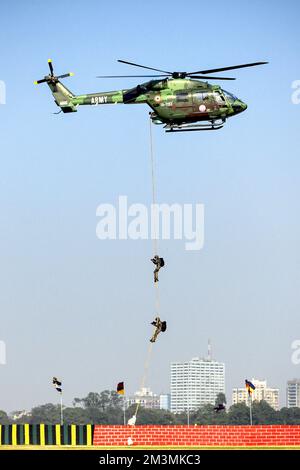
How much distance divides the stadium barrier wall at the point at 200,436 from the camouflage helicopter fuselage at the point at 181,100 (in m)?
18.3

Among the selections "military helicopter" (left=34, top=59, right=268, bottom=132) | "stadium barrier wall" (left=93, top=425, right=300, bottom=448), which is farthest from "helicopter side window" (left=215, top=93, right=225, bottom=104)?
"stadium barrier wall" (left=93, top=425, right=300, bottom=448)

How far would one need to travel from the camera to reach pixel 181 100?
7275 centimetres

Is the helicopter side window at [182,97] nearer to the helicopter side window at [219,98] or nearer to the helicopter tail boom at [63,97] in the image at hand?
the helicopter side window at [219,98]

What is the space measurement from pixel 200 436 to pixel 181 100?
792 inches

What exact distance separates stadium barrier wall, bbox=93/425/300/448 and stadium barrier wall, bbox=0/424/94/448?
3.27 ft

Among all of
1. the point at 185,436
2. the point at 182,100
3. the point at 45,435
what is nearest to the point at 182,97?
the point at 182,100

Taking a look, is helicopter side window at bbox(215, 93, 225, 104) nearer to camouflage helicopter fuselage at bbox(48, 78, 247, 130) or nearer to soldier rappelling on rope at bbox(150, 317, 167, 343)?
camouflage helicopter fuselage at bbox(48, 78, 247, 130)

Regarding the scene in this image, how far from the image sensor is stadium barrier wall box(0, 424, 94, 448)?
6269cm

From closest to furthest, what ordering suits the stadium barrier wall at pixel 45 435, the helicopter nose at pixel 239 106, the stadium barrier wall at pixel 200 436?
the stadium barrier wall at pixel 200 436, the stadium barrier wall at pixel 45 435, the helicopter nose at pixel 239 106

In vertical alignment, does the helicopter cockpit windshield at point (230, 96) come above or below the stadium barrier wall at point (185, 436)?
above

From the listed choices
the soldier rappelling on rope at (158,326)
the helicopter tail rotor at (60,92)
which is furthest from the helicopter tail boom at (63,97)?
the soldier rappelling on rope at (158,326)

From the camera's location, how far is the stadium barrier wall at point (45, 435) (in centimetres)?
6269
